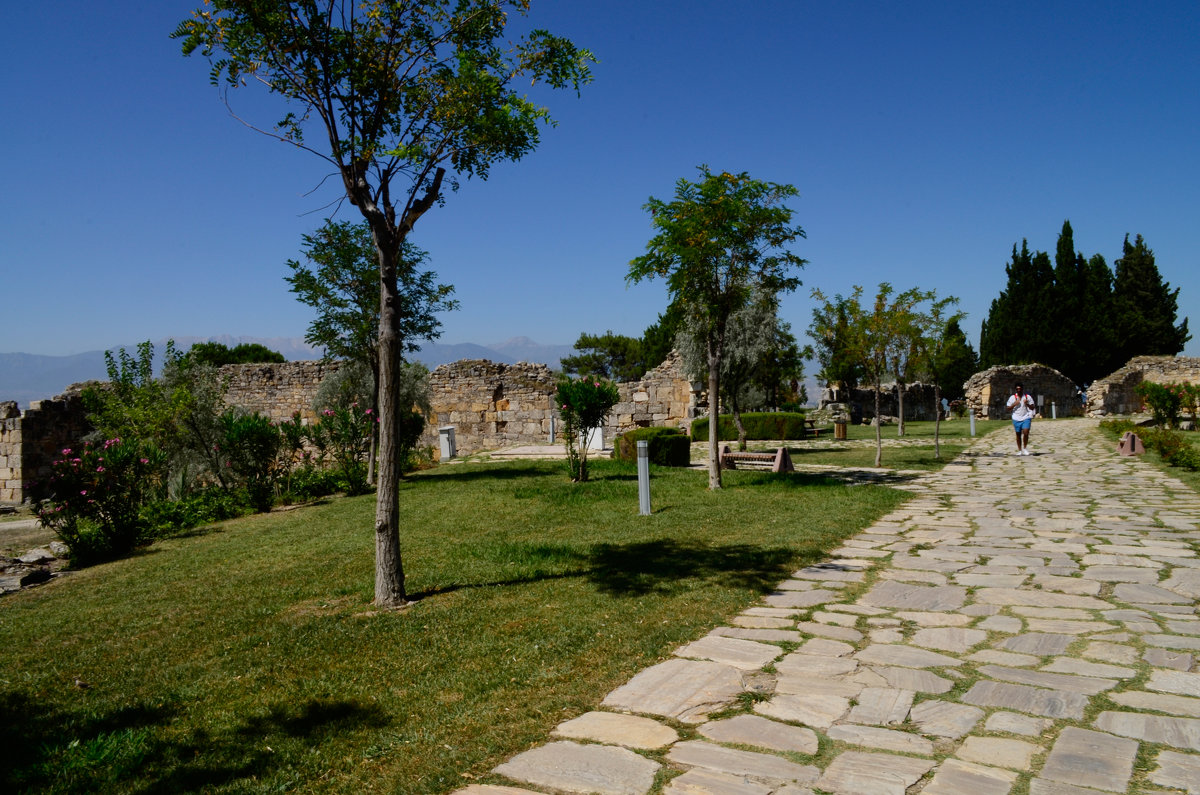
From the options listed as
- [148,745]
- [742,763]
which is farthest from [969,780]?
[148,745]

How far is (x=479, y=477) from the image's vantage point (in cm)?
1359

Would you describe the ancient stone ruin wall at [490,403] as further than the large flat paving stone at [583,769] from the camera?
Yes

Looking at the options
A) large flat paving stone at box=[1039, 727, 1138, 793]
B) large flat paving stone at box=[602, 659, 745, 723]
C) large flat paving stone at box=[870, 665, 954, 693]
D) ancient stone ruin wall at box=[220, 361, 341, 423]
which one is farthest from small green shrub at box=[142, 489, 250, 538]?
ancient stone ruin wall at box=[220, 361, 341, 423]

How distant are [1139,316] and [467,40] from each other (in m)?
49.0

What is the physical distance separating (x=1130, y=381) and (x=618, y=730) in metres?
39.0

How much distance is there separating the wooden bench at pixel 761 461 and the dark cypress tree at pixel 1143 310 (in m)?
40.3

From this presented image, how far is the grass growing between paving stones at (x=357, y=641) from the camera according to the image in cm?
300

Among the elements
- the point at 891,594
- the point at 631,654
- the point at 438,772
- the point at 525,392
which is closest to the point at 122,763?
the point at 438,772

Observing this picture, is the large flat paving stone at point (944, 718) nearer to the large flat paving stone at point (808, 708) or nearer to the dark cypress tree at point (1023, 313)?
the large flat paving stone at point (808, 708)

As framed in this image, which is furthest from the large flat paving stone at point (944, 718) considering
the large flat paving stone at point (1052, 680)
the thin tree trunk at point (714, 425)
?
the thin tree trunk at point (714, 425)

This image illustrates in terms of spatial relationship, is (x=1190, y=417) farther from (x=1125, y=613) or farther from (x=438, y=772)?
(x=438, y=772)

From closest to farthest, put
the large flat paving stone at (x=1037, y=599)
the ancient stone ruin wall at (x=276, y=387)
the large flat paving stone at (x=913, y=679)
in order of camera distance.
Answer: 1. the large flat paving stone at (x=913, y=679)
2. the large flat paving stone at (x=1037, y=599)
3. the ancient stone ruin wall at (x=276, y=387)

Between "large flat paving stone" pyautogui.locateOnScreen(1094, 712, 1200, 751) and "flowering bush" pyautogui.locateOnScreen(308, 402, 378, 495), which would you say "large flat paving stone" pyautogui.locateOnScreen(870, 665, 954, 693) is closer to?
"large flat paving stone" pyautogui.locateOnScreen(1094, 712, 1200, 751)

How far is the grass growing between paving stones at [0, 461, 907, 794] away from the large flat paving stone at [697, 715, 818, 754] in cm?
63
